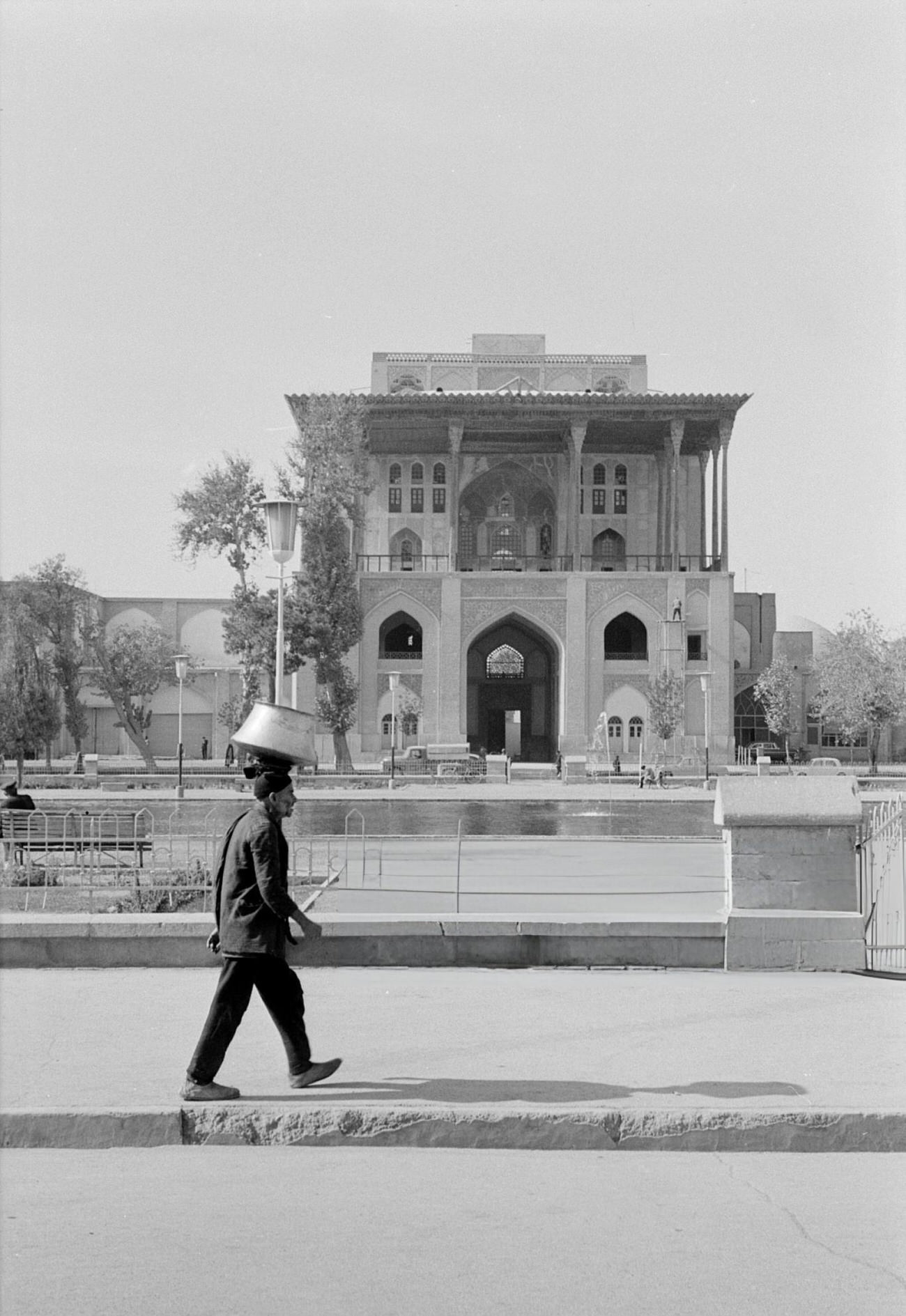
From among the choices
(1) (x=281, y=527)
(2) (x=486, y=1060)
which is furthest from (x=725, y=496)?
(2) (x=486, y=1060)

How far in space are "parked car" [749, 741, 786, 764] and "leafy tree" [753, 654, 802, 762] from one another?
1.06 ft

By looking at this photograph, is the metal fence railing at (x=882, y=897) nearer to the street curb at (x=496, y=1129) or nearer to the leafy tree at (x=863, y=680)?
the street curb at (x=496, y=1129)

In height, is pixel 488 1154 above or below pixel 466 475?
below

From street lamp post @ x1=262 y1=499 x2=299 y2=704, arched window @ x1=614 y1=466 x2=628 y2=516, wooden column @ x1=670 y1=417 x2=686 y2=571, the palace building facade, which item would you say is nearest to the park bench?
street lamp post @ x1=262 y1=499 x2=299 y2=704

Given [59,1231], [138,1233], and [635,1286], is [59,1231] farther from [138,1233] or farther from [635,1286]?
[635,1286]

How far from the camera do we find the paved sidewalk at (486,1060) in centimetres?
507

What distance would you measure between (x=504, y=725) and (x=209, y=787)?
24808 millimetres

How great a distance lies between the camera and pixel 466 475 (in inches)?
2196

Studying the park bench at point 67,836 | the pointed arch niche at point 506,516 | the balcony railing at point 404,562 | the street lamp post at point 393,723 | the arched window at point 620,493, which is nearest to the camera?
the park bench at point 67,836

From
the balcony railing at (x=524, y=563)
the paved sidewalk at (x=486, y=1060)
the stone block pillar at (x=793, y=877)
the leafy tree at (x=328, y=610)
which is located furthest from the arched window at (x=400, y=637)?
the paved sidewalk at (x=486, y=1060)

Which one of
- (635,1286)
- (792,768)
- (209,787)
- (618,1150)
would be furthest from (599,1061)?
(792,768)

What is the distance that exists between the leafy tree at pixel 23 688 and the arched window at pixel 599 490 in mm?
23879

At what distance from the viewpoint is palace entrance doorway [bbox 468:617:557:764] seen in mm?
53812

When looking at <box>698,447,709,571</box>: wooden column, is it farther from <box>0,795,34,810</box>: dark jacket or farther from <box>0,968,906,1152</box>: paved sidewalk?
<box>0,968,906,1152</box>: paved sidewalk
